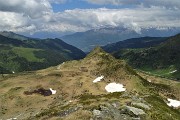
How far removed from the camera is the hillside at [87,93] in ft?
296

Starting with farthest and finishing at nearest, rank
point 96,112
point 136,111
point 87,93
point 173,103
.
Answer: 1. point 173,103
2. point 87,93
3. point 136,111
4. point 96,112

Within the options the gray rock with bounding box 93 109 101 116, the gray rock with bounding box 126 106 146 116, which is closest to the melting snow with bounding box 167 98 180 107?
the gray rock with bounding box 126 106 146 116

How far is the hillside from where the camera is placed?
9019 cm

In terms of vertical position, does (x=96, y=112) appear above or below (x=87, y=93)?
above

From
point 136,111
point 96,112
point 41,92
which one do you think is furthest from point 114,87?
point 96,112

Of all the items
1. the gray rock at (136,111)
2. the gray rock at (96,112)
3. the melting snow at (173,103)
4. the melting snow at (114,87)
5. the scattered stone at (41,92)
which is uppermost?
the gray rock at (96,112)

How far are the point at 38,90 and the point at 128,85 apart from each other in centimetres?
3867

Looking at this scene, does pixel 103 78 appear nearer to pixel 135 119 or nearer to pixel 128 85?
pixel 128 85

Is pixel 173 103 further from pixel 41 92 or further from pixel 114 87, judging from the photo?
pixel 41 92

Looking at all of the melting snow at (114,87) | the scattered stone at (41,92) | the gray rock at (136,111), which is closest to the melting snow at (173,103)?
the melting snow at (114,87)

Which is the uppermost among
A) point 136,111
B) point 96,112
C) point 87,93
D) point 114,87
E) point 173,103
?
point 96,112

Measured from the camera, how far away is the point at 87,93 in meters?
135

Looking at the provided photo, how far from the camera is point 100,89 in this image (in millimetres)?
141125

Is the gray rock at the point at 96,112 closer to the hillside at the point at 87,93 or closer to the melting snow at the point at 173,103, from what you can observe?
the hillside at the point at 87,93
